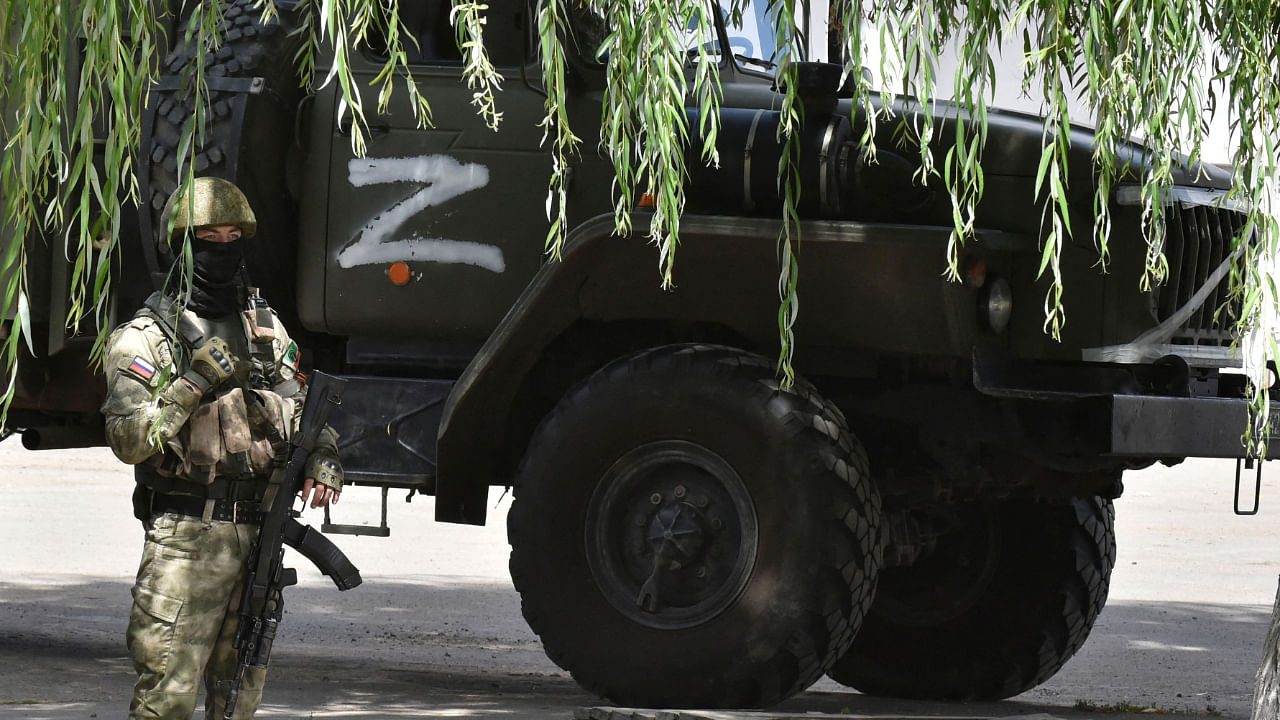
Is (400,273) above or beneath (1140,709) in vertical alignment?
above

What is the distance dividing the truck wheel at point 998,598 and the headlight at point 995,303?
1.35m

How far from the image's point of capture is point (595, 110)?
6594mm

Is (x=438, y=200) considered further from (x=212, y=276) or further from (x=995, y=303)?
(x=995, y=303)

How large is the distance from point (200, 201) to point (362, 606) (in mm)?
5729

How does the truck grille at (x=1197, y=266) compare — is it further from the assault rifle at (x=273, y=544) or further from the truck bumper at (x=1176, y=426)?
the assault rifle at (x=273, y=544)

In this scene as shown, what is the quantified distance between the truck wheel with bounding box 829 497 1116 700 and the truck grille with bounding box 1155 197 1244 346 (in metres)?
1.11

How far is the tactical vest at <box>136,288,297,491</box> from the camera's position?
4.99 m

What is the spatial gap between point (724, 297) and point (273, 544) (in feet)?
5.81

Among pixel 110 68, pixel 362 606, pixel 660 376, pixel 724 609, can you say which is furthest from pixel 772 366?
pixel 362 606

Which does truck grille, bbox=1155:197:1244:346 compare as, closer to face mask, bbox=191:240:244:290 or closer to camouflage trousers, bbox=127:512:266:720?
face mask, bbox=191:240:244:290

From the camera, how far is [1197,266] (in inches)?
242

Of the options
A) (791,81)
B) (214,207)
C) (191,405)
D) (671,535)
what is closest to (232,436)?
(191,405)

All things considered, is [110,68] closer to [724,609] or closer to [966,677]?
[724,609]

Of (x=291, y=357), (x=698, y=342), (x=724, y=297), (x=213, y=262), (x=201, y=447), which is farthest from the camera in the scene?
(x=698, y=342)
